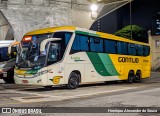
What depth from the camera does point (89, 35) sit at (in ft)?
67.1

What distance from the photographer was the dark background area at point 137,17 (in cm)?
5234

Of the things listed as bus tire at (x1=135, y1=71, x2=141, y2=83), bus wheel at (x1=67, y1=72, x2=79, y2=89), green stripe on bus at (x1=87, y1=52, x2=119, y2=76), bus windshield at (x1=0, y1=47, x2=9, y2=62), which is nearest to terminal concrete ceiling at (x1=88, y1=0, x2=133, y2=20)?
bus tire at (x1=135, y1=71, x2=141, y2=83)

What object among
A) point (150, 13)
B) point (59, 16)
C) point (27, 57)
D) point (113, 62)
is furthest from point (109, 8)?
point (27, 57)

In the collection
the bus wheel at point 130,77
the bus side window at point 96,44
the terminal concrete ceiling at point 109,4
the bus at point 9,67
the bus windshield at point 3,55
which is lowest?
the bus wheel at point 130,77

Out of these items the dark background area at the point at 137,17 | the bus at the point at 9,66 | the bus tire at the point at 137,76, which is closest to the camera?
the bus at the point at 9,66

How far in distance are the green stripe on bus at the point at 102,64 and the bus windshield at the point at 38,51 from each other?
2.54 metres

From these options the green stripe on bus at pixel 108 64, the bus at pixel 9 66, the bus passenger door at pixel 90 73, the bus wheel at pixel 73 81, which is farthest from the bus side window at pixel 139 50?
the bus at pixel 9 66

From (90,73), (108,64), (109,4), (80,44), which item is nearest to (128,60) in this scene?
(108,64)

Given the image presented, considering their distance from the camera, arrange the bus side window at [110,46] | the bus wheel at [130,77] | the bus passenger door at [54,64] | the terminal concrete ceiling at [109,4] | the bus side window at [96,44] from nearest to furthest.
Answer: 1. the bus passenger door at [54,64]
2. the bus side window at [96,44]
3. the bus side window at [110,46]
4. the bus wheel at [130,77]
5. the terminal concrete ceiling at [109,4]

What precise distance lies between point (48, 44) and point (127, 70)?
904cm

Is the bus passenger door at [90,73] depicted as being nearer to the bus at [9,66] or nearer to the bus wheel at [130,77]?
the bus wheel at [130,77]

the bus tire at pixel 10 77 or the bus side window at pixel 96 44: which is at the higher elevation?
the bus side window at pixel 96 44

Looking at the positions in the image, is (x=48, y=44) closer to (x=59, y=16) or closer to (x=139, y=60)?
(x=139, y=60)

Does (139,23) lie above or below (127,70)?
above
